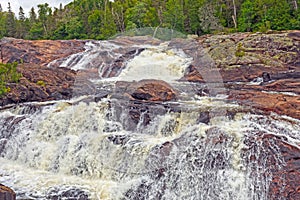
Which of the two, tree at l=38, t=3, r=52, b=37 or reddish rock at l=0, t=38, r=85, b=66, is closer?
reddish rock at l=0, t=38, r=85, b=66

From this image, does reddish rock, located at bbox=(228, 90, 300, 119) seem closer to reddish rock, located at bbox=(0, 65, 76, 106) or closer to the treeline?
reddish rock, located at bbox=(0, 65, 76, 106)

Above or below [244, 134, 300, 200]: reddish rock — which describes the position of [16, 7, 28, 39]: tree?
above

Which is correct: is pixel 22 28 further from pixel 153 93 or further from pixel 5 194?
pixel 5 194

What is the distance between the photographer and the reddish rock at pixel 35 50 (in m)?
28.6

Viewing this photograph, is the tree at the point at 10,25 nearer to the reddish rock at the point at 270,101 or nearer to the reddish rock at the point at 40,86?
the reddish rock at the point at 40,86

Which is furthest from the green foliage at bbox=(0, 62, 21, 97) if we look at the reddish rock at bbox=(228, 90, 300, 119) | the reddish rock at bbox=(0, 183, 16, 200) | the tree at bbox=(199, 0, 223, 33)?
the tree at bbox=(199, 0, 223, 33)

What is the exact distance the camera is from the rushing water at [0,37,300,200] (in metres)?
10.4

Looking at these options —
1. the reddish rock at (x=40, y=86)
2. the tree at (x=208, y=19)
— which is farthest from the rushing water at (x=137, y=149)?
the tree at (x=208, y=19)

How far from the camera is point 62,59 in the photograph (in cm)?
2720

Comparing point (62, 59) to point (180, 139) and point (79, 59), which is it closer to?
point (79, 59)

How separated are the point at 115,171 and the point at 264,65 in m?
11.6

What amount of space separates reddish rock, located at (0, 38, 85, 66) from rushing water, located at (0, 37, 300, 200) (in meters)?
12.6

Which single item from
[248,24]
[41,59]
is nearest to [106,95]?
[41,59]

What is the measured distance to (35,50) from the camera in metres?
29.6
